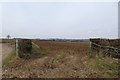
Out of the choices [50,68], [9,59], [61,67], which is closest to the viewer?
[50,68]

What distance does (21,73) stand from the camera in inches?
627

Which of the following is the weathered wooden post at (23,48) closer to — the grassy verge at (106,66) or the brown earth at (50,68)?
the brown earth at (50,68)

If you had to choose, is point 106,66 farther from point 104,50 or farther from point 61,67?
point 104,50

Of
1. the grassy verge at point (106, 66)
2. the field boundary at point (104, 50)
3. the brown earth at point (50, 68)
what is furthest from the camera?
the field boundary at point (104, 50)

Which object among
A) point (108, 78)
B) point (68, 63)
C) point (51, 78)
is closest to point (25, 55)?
point (68, 63)

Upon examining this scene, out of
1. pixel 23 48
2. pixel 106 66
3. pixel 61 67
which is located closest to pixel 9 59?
pixel 23 48

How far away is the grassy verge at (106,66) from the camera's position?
→ 15.4 m

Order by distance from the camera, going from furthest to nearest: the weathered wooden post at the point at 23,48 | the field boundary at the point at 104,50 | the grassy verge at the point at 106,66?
the weathered wooden post at the point at 23,48
the field boundary at the point at 104,50
the grassy verge at the point at 106,66

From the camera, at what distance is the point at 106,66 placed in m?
16.8

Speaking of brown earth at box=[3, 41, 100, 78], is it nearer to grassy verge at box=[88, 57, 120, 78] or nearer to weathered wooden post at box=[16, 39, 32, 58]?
grassy verge at box=[88, 57, 120, 78]

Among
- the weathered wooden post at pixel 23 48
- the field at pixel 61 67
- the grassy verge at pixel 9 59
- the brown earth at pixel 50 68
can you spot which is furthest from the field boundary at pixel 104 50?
the grassy verge at pixel 9 59

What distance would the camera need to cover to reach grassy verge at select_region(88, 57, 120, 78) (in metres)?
15.4

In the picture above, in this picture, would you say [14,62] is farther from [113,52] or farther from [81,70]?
[113,52]

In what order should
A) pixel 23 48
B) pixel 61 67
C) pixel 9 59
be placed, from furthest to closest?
pixel 23 48 < pixel 9 59 < pixel 61 67
